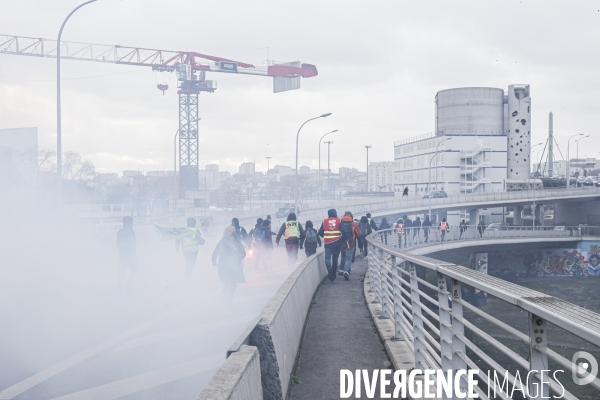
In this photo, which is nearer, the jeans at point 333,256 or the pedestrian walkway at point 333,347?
the pedestrian walkway at point 333,347

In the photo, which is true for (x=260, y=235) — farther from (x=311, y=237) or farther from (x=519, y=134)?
(x=519, y=134)

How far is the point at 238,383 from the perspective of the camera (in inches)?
148

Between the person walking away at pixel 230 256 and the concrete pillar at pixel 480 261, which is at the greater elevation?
the person walking away at pixel 230 256

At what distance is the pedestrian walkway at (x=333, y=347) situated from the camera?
6.25m

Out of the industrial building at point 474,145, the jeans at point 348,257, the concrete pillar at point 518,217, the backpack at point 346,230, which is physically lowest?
the concrete pillar at point 518,217

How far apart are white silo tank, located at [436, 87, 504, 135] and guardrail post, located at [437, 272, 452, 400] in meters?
110

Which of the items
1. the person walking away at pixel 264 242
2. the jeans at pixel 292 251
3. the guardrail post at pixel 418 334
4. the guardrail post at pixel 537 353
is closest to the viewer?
the guardrail post at pixel 537 353

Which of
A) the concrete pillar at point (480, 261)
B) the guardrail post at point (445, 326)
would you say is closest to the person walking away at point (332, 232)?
the guardrail post at point (445, 326)

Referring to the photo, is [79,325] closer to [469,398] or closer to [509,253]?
[469,398]

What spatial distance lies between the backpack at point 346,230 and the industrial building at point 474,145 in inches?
3553

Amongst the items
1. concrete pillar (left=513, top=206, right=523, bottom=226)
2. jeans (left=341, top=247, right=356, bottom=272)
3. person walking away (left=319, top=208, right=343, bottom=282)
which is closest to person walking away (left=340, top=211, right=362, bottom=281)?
jeans (left=341, top=247, right=356, bottom=272)

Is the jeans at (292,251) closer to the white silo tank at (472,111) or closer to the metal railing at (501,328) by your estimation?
the metal railing at (501,328)

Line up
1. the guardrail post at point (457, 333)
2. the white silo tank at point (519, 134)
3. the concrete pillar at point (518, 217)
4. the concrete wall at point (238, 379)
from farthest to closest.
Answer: the white silo tank at point (519, 134) → the concrete pillar at point (518, 217) → the guardrail post at point (457, 333) → the concrete wall at point (238, 379)

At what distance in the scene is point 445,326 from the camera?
4695 mm
